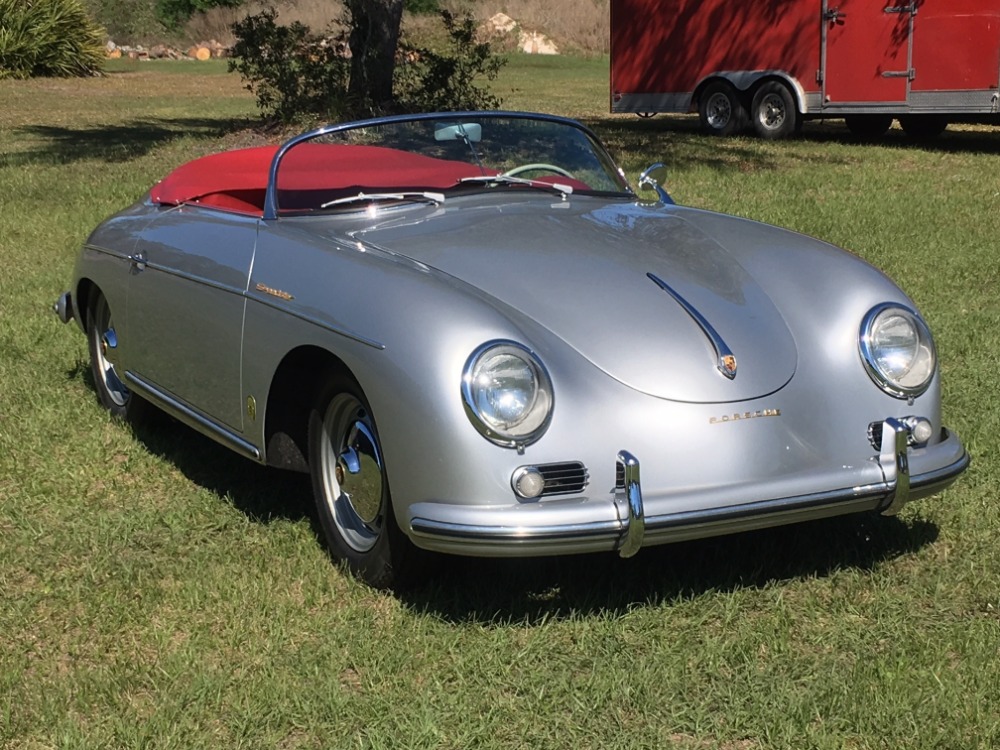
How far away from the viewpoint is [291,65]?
15594 mm

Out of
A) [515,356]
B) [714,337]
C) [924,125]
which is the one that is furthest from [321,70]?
[515,356]

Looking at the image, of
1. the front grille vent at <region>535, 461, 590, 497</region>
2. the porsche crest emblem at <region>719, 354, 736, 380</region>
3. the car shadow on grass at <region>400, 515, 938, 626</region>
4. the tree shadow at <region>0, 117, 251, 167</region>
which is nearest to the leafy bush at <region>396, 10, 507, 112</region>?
the tree shadow at <region>0, 117, 251, 167</region>

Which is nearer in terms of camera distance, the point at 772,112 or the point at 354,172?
the point at 354,172

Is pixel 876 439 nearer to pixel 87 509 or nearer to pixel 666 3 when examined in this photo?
pixel 87 509

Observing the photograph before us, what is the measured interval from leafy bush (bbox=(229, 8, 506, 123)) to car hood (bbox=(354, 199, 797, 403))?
1152 centimetres

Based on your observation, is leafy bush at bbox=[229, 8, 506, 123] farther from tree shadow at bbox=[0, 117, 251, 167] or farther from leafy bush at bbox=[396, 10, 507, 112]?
tree shadow at bbox=[0, 117, 251, 167]

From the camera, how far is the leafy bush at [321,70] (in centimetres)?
1545

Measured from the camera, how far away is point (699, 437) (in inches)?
129

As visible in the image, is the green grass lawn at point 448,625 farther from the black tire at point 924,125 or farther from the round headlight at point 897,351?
the black tire at point 924,125

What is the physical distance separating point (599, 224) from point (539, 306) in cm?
77

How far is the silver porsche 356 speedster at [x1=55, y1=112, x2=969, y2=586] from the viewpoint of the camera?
3203mm

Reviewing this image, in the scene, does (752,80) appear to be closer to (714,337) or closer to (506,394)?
(714,337)

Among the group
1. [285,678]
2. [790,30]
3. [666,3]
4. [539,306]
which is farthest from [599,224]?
Result: [666,3]

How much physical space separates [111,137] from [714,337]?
47.8 feet
